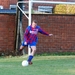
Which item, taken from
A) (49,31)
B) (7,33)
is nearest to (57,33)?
(49,31)

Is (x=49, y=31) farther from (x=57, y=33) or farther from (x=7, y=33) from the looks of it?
(x=7, y=33)

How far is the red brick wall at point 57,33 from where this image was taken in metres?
22.4

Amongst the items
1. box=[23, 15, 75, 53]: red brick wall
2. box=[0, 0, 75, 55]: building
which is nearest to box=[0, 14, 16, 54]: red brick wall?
box=[0, 0, 75, 55]: building

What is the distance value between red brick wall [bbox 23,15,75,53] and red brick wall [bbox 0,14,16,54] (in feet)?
2.39

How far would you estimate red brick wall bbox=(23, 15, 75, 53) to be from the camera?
73.6 ft

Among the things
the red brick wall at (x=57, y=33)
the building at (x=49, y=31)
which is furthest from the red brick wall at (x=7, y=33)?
the red brick wall at (x=57, y=33)

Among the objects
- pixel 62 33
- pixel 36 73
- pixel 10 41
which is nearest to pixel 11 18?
pixel 10 41

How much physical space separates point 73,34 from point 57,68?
770 centimetres

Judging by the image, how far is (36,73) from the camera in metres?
13.8

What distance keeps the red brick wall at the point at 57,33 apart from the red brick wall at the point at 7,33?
729 millimetres

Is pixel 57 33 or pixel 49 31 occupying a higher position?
pixel 49 31

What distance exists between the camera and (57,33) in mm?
22656

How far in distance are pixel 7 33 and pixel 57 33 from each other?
253 cm

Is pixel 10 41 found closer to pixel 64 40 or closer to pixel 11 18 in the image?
pixel 11 18
